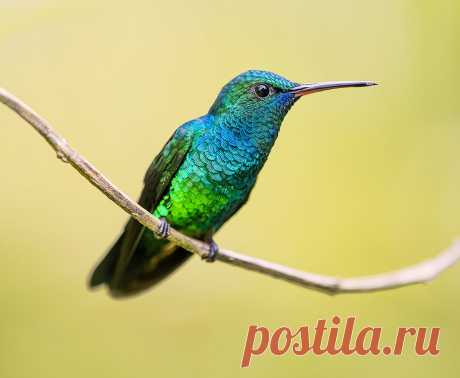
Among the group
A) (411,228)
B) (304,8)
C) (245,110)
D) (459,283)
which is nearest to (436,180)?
(411,228)

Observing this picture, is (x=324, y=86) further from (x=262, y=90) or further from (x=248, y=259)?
(x=248, y=259)

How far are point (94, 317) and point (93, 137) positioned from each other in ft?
6.95

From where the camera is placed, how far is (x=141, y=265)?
295cm

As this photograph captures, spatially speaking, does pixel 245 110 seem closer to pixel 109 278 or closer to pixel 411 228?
pixel 109 278

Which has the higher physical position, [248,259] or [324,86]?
[324,86]

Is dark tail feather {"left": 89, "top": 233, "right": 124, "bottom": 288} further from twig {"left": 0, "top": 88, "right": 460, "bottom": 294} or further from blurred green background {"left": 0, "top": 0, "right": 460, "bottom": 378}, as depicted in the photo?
twig {"left": 0, "top": 88, "right": 460, "bottom": 294}

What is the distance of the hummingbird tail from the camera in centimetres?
273

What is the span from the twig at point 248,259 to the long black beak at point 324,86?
547mm

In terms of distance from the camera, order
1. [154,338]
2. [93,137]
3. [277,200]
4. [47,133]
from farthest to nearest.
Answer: [154,338], [277,200], [93,137], [47,133]

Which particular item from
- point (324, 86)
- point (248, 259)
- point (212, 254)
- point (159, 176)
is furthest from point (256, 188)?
point (324, 86)

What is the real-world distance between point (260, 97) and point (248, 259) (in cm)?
55

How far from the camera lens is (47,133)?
5.02ft

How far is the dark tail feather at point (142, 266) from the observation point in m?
2.73

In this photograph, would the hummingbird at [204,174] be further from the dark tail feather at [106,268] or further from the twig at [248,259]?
the twig at [248,259]
